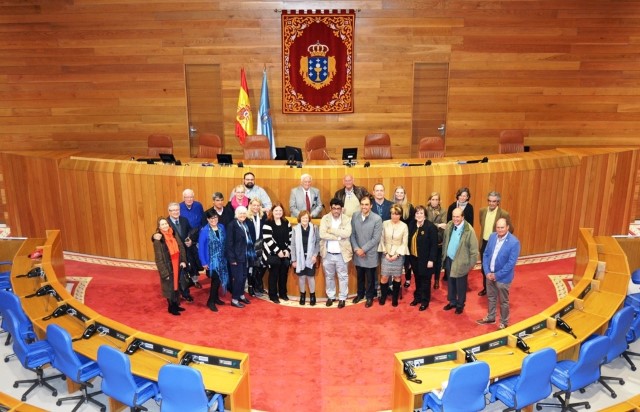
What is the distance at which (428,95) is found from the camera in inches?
421

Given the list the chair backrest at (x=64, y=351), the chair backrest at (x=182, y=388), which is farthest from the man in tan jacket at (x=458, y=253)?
the chair backrest at (x=64, y=351)

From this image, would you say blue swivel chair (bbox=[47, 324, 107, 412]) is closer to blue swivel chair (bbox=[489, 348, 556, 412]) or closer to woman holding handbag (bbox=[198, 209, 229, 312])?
woman holding handbag (bbox=[198, 209, 229, 312])

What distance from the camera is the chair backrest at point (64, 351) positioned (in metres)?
5.22

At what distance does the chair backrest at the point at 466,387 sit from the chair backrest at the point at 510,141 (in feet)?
18.9

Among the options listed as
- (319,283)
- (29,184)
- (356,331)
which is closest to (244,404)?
(356,331)

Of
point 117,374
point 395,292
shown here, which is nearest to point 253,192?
point 395,292

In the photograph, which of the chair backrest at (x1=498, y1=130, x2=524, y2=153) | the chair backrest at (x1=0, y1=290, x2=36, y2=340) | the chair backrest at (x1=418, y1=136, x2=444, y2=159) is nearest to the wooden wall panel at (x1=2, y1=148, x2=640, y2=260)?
the chair backrest at (x1=418, y1=136, x2=444, y2=159)

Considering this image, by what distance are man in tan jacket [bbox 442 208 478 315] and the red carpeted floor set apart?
270mm

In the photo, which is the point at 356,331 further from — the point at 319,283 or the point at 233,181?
the point at 233,181

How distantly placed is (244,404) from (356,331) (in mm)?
1851

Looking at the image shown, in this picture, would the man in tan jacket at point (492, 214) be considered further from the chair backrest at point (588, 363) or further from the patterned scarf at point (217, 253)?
the patterned scarf at point (217, 253)

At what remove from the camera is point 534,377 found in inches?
194

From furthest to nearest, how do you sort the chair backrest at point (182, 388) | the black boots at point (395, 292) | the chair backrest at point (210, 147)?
1. the chair backrest at point (210, 147)
2. the black boots at point (395, 292)
3. the chair backrest at point (182, 388)

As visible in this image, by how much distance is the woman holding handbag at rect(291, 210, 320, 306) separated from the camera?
6.95 m
